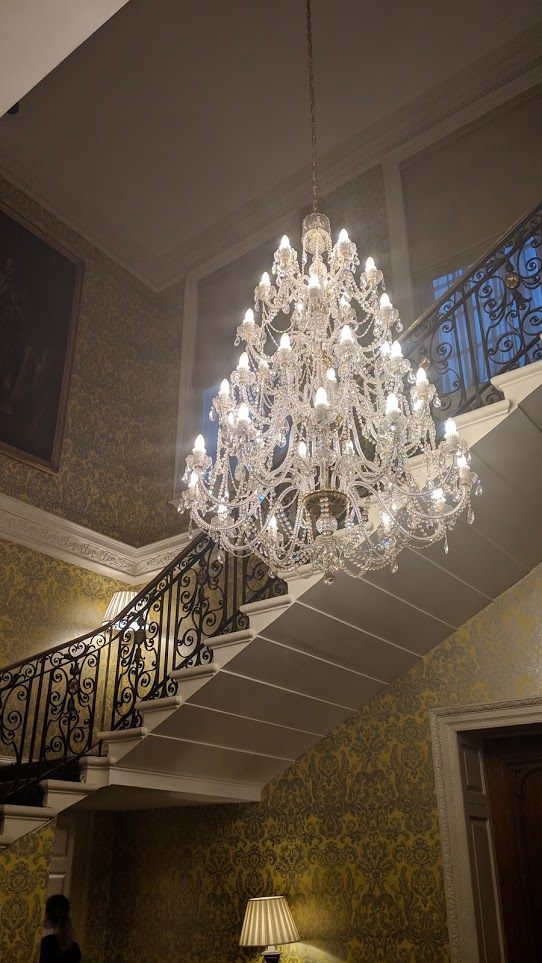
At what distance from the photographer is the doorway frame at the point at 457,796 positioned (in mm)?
5098

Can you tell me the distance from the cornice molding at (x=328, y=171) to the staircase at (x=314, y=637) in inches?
126

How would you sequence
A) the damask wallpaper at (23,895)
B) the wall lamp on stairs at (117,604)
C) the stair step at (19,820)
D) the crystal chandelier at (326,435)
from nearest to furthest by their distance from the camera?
the crystal chandelier at (326,435) → the stair step at (19,820) → the damask wallpaper at (23,895) → the wall lamp on stairs at (117,604)

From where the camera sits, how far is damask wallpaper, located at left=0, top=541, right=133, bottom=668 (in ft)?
22.9

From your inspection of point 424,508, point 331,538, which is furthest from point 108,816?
point 331,538

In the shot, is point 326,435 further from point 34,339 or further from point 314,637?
point 34,339

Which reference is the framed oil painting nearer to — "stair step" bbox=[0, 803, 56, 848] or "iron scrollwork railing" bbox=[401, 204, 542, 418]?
"stair step" bbox=[0, 803, 56, 848]

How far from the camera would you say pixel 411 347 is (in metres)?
5.34

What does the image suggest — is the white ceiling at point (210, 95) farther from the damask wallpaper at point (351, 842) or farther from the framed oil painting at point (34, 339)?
the damask wallpaper at point (351, 842)

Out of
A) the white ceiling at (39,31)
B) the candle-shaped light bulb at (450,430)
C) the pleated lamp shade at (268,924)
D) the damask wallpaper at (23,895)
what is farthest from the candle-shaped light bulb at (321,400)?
the pleated lamp shade at (268,924)

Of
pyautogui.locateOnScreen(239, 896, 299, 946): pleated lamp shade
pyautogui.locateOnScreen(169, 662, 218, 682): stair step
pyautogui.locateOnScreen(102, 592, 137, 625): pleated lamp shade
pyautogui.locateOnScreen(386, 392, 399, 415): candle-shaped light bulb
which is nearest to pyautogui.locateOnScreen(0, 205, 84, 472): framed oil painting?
pyautogui.locateOnScreen(102, 592, 137, 625): pleated lamp shade

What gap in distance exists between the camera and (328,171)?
8727 millimetres

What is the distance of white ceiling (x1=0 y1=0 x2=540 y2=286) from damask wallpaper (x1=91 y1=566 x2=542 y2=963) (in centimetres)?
543

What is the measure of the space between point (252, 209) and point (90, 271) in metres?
2.06

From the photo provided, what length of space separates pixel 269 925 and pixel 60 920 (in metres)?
1.44
